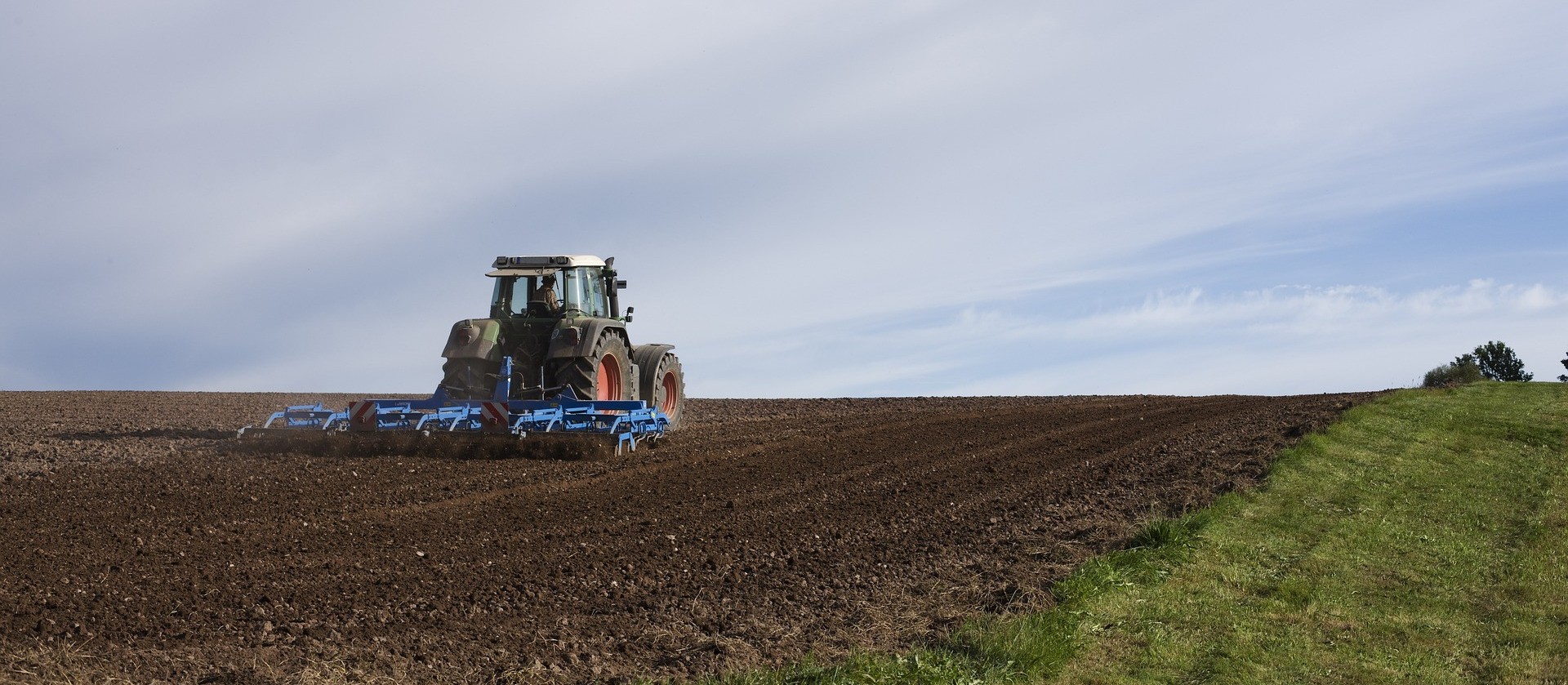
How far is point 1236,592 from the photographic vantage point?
7430mm

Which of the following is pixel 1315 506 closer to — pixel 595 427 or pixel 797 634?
pixel 797 634

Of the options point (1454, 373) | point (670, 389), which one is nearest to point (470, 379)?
point (670, 389)

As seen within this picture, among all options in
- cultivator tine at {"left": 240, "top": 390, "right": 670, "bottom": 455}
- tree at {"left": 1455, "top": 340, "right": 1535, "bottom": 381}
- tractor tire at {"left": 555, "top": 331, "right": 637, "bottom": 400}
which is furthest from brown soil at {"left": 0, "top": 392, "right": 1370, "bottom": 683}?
tree at {"left": 1455, "top": 340, "right": 1535, "bottom": 381}

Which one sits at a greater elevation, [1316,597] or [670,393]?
[670,393]

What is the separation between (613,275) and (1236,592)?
969 cm

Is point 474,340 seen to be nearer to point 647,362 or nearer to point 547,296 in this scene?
point 547,296

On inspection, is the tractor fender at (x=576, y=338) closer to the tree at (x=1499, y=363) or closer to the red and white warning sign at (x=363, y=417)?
the red and white warning sign at (x=363, y=417)

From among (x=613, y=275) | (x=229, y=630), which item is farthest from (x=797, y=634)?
(x=613, y=275)

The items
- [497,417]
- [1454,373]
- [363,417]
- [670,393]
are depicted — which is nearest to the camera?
[497,417]

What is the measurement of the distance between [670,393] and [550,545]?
28.8 ft

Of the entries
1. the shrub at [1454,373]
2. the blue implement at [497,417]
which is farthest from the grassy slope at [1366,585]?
the shrub at [1454,373]

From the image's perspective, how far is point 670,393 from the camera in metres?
16.6

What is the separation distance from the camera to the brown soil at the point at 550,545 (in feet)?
18.4

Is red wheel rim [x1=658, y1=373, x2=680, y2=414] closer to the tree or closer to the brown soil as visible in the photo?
the brown soil
